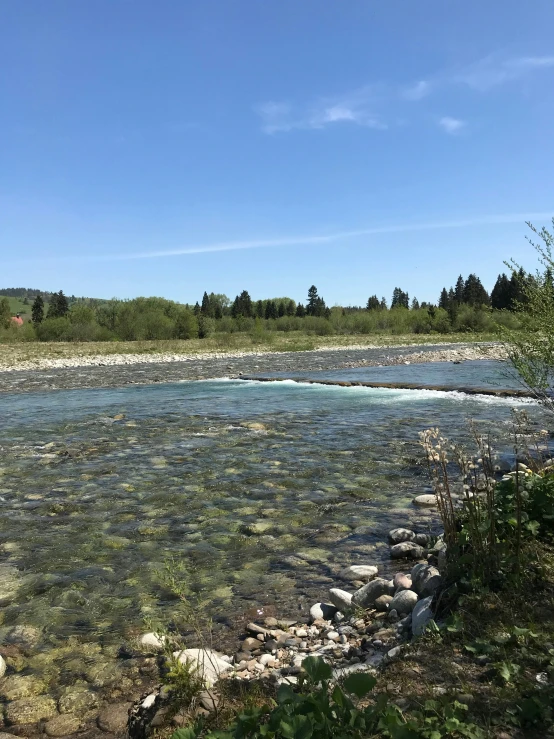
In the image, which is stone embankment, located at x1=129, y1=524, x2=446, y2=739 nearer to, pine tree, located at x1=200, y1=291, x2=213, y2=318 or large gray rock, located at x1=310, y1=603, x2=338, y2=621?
large gray rock, located at x1=310, y1=603, x2=338, y2=621

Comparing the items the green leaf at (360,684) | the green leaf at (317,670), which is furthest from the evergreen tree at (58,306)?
the green leaf at (360,684)

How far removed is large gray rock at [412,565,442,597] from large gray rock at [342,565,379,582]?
26.5 inches

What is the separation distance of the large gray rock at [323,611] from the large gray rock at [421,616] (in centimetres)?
89

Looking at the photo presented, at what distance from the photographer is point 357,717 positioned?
2.48 m

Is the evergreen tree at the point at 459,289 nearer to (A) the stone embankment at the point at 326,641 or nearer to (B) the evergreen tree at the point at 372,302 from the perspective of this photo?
(B) the evergreen tree at the point at 372,302

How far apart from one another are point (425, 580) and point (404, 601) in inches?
11.0

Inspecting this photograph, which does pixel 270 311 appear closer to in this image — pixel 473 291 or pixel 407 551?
pixel 473 291

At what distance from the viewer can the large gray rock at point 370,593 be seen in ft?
16.1

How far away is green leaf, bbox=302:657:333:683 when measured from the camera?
278 centimetres

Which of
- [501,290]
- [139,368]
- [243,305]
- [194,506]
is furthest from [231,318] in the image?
[194,506]

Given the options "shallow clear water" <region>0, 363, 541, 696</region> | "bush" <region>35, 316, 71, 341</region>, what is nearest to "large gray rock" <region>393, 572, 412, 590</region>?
"shallow clear water" <region>0, 363, 541, 696</region>

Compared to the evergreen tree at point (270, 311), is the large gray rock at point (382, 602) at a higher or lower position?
lower

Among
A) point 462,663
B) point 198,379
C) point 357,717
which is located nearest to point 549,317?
point 462,663

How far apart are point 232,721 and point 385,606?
2.45m
